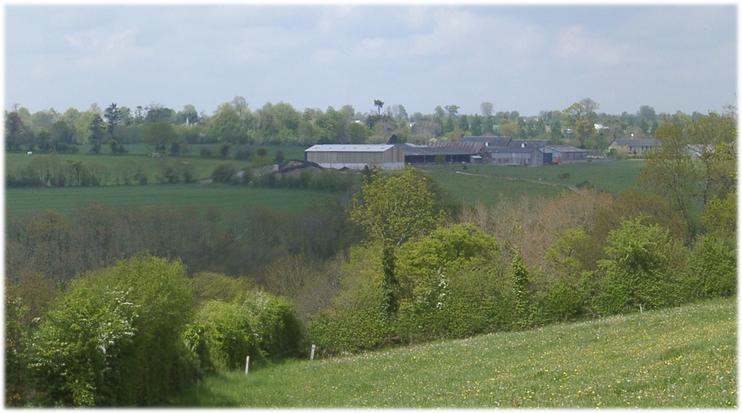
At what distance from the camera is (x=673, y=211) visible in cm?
4191

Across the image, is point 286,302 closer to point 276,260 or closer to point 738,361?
point 276,260

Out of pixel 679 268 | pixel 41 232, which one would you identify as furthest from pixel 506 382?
pixel 41 232

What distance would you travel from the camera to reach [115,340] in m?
16.0

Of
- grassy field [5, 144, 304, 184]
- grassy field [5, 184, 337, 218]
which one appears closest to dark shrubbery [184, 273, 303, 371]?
grassy field [5, 184, 337, 218]

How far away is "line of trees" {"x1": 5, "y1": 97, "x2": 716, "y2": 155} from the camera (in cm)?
5215

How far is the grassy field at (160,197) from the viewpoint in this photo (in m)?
46.1

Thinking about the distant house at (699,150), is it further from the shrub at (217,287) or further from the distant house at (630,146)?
the shrub at (217,287)

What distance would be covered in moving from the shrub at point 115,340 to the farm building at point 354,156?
37.5 m

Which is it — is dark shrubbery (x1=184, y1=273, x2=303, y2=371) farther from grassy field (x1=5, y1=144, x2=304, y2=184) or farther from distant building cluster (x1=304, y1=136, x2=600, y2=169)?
distant building cluster (x1=304, y1=136, x2=600, y2=169)

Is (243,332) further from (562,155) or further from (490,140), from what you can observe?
(490,140)

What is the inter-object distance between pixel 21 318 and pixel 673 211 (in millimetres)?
31894

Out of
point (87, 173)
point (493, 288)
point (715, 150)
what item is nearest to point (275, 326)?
point (493, 288)

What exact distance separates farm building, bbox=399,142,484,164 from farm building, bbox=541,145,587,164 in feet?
14.4


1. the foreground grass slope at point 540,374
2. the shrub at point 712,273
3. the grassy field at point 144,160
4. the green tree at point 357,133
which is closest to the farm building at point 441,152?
the green tree at point 357,133
